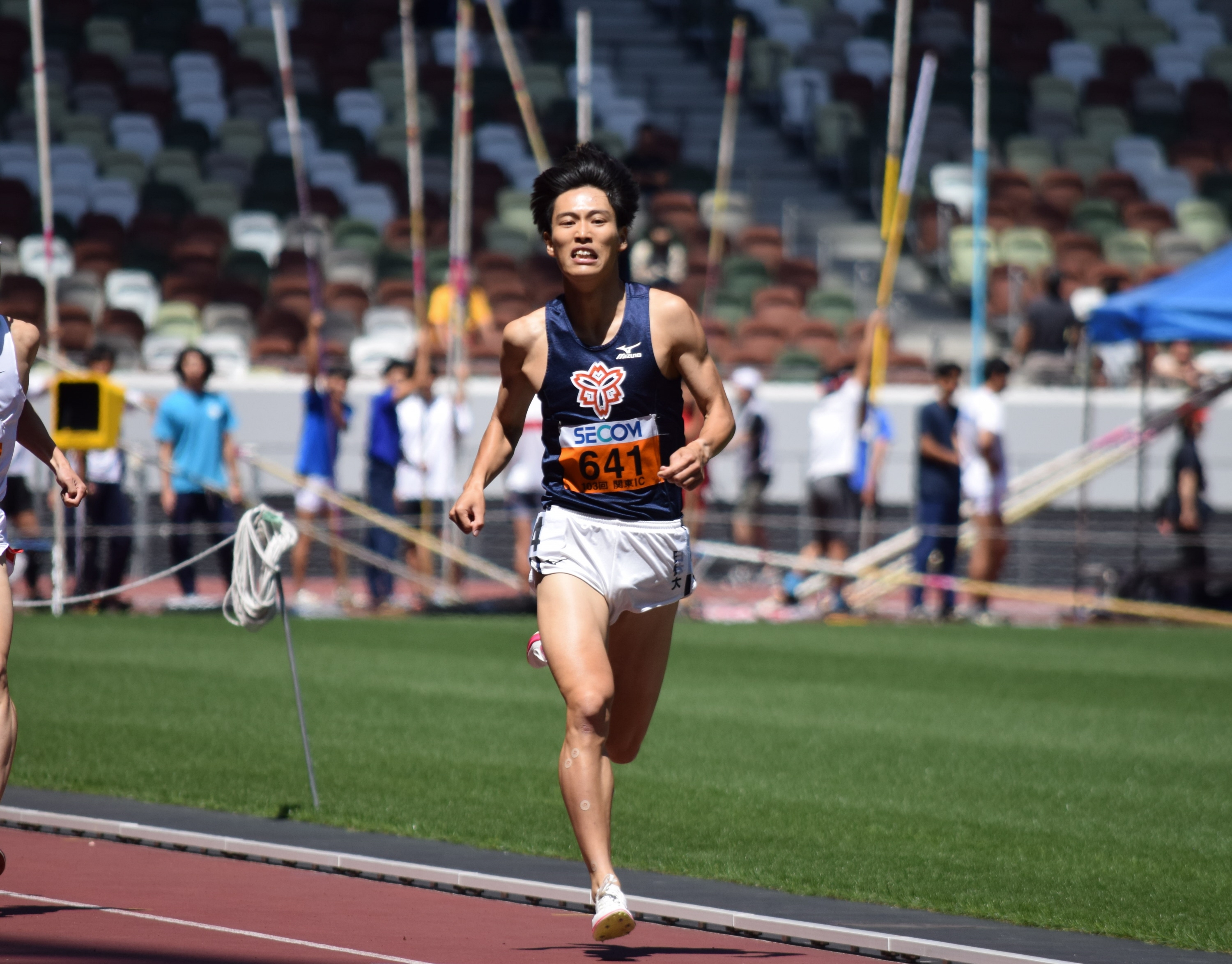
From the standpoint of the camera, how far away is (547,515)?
5918 mm

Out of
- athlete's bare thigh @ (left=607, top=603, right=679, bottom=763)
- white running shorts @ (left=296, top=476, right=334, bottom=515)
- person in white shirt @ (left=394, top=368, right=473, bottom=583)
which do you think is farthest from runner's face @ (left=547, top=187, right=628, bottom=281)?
white running shorts @ (left=296, top=476, right=334, bottom=515)

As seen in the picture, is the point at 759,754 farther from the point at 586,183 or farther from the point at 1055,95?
the point at 1055,95

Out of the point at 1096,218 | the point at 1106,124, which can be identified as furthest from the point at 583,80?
the point at 1106,124

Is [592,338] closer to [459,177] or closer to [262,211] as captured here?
[459,177]

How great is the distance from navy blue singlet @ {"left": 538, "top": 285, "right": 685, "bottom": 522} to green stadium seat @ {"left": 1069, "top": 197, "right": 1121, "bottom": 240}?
2333 centimetres

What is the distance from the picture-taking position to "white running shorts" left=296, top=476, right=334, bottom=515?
1838 centimetres

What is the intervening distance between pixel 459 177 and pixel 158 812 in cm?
1060

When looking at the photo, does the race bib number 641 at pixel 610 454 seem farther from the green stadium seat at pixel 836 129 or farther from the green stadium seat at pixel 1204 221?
the green stadium seat at pixel 836 129

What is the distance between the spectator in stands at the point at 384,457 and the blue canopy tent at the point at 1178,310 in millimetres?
6477

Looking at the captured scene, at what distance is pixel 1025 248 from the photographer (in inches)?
1078

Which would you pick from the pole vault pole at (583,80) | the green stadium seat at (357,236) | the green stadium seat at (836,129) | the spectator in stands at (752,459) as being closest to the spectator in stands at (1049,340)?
the spectator in stands at (752,459)

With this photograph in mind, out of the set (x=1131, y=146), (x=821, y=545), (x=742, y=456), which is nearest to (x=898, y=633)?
(x=821, y=545)

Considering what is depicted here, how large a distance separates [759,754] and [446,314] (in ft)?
39.8

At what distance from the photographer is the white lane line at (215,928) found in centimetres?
543
